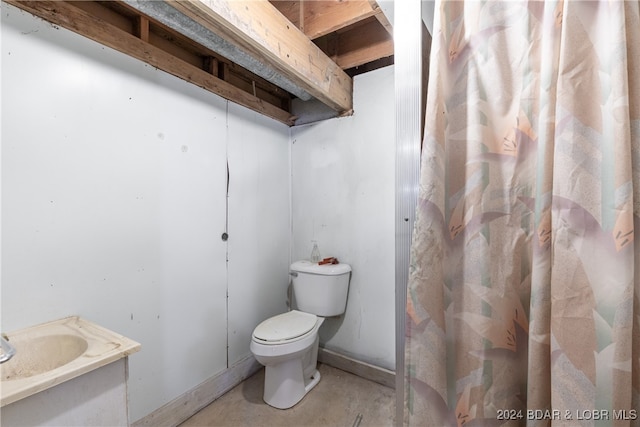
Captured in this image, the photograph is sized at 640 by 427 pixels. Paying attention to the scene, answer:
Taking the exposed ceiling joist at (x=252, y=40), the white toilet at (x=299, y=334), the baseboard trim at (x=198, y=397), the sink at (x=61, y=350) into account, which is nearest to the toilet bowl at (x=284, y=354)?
the white toilet at (x=299, y=334)

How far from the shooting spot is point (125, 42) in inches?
52.6

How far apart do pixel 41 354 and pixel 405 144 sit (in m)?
1.45

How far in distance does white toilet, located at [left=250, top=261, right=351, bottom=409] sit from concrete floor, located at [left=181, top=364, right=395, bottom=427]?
66mm

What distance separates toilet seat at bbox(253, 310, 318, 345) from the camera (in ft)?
5.19

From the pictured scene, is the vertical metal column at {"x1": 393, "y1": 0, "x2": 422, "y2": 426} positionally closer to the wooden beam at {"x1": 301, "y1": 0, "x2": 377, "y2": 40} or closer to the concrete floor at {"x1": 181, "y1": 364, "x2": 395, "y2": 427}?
the wooden beam at {"x1": 301, "y1": 0, "x2": 377, "y2": 40}

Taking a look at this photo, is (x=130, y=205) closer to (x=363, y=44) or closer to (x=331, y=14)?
(x=331, y=14)

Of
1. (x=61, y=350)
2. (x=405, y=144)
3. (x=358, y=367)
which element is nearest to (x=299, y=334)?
(x=358, y=367)

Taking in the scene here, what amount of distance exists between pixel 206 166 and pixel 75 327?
996mm

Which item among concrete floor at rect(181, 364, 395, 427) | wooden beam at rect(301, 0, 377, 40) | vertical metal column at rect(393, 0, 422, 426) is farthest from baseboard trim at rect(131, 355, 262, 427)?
wooden beam at rect(301, 0, 377, 40)

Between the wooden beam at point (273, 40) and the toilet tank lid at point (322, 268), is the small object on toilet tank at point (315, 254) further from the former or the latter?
the wooden beam at point (273, 40)

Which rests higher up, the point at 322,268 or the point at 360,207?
the point at 360,207

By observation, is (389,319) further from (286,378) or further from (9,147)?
(9,147)

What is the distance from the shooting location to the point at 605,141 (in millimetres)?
503

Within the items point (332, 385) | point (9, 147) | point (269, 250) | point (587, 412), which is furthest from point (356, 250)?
point (9, 147)
